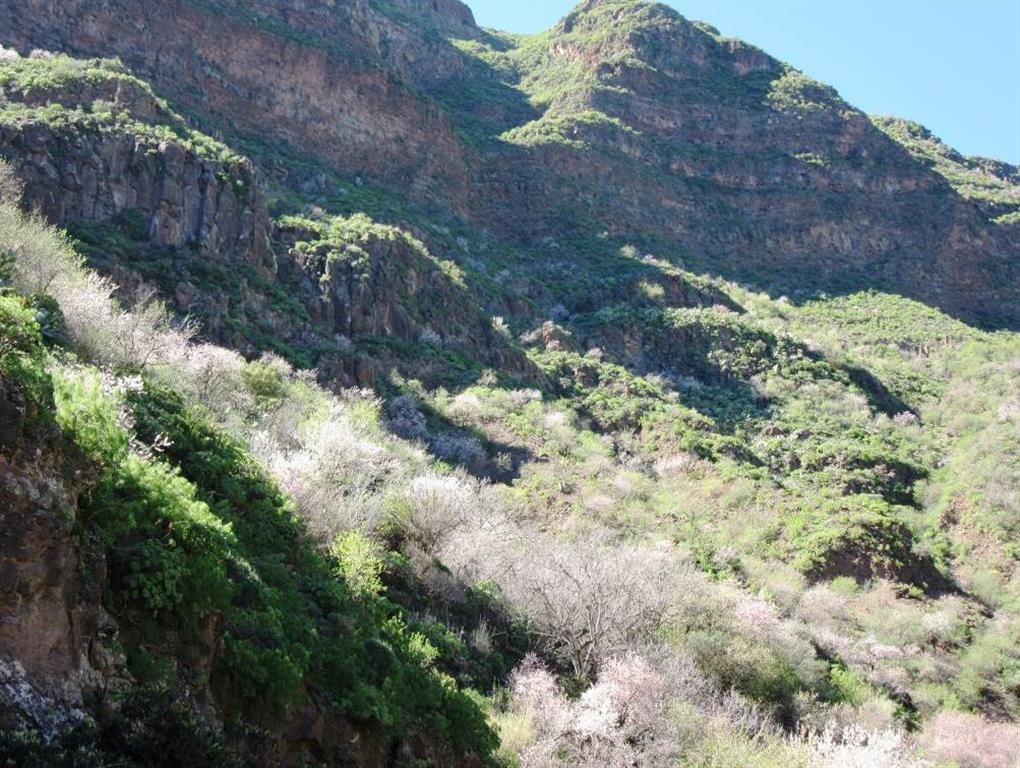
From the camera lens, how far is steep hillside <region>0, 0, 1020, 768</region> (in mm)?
5508

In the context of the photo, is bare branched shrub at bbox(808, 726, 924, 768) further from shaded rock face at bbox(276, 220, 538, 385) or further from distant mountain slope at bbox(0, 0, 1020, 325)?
distant mountain slope at bbox(0, 0, 1020, 325)

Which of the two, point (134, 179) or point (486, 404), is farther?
point (486, 404)

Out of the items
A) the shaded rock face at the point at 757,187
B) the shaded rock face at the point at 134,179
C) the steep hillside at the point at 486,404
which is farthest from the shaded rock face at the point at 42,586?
the shaded rock face at the point at 757,187

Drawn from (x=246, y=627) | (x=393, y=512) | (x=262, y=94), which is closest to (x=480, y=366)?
(x=393, y=512)

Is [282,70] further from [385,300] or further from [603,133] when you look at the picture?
[603,133]

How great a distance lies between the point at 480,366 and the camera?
34.2m

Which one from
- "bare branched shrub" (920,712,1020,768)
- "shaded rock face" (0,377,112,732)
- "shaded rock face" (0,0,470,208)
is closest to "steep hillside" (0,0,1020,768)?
"shaded rock face" (0,377,112,732)

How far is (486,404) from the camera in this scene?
3023cm

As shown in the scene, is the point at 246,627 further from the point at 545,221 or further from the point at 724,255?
the point at 724,255

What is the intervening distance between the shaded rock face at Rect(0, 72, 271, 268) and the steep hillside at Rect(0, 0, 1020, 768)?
157mm

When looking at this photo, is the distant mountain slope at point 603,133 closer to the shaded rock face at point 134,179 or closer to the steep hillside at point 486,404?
the steep hillside at point 486,404

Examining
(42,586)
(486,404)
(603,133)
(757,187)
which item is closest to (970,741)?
(42,586)

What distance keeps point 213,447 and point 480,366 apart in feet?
82.1

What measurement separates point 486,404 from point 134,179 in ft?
50.1
